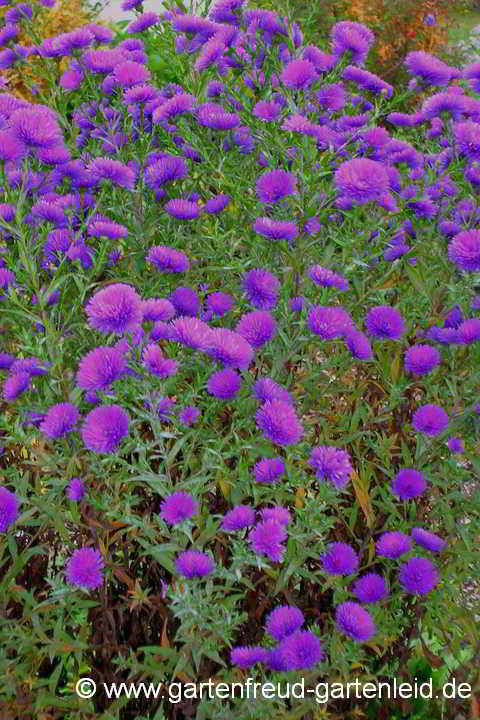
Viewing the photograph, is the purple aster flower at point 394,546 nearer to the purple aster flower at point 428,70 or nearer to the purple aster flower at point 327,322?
the purple aster flower at point 327,322

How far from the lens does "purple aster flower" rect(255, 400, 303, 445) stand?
4.84 feet

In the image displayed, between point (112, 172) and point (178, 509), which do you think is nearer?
point (178, 509)

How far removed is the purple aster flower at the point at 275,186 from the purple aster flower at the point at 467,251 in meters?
0.36

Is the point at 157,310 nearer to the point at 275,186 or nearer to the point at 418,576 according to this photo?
the point at 275,186

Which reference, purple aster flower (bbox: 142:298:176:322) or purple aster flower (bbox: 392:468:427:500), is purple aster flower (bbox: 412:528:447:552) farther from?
purple aster flower (bbox: 142:298:176:322)

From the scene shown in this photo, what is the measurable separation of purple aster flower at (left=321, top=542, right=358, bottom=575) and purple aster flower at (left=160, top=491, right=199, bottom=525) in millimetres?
346

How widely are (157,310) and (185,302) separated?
17cm

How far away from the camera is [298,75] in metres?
1.97

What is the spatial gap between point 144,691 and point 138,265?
956 mm

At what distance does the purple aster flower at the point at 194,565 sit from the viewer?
144cm

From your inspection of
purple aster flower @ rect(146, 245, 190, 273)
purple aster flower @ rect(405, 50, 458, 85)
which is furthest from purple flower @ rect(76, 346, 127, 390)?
purple aster flower @ rect(405, 50, 458, 85)

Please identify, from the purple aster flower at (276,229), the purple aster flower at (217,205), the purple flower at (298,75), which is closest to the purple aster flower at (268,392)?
the purple aster flower at (276,229)

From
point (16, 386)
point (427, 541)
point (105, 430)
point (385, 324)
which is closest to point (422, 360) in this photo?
point (385, 324)

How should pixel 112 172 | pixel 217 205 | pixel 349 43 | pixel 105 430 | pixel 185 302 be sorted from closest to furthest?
1. pixel 105 430
2. pixel 185 302
3. pixel 112 172
4. pixel 217 205
5. pixel 349 43
